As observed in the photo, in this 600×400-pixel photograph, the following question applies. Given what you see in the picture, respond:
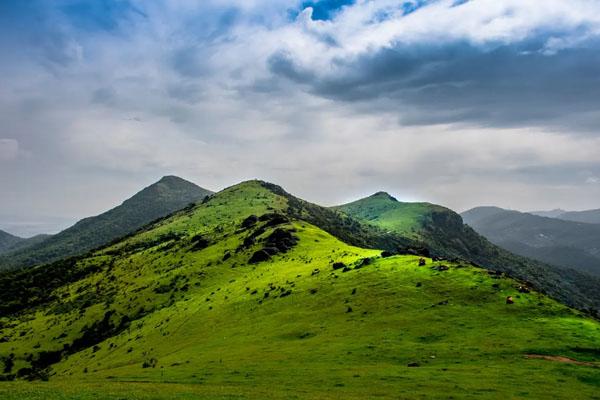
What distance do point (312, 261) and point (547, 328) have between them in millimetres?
57538

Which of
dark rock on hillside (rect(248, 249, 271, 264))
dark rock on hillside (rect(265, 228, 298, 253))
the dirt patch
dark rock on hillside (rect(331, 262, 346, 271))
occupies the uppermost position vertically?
dark rock on hillside (rect(265, 228, 298, 253))

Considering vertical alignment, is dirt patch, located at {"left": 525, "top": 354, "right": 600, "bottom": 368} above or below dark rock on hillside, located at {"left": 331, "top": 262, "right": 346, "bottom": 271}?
below

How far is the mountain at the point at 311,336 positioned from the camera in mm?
36812

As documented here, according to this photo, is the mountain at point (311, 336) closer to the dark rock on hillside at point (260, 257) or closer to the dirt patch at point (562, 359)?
the dirt patch at point (562, 359)

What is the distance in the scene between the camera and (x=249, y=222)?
171 m

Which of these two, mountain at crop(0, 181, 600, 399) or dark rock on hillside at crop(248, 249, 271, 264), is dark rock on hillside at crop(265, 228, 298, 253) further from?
dark rock on hillside at crop(248, 249, 271, 264)

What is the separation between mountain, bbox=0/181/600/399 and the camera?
36812 mm

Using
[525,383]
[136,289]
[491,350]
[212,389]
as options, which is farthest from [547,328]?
[136,289]

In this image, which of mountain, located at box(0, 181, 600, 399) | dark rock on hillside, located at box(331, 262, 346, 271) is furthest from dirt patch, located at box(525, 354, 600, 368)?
dark rock on hillside, located at box(331, 262, 346, 271)

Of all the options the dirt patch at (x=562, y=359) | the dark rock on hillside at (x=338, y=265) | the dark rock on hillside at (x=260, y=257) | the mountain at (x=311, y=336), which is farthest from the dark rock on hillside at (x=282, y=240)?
the dirt patch at (x=562, y=359)

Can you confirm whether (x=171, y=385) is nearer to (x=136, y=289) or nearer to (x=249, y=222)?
(x=136, y=289)

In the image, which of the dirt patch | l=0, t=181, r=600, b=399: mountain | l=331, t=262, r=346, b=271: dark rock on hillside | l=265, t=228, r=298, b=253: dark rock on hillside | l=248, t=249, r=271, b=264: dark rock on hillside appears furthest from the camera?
l=265, t=228, r=298, b=253: dark rock on hillside

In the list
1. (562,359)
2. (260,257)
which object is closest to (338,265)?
(260,257)

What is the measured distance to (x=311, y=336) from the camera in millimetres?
54969
